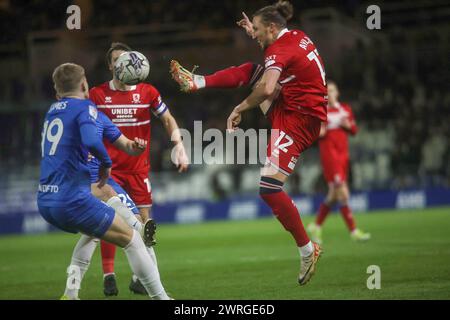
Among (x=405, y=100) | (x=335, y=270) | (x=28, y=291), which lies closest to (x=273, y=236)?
(x=335, y=270)

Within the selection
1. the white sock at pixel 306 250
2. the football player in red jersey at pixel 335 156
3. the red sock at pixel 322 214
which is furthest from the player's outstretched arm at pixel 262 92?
the red sock at pixel 322 214

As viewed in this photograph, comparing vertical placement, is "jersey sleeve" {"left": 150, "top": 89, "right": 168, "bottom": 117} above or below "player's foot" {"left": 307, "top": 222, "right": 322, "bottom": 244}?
above

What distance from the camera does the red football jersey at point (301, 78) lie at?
848 cm

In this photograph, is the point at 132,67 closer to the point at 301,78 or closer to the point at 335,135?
the point at 301,78

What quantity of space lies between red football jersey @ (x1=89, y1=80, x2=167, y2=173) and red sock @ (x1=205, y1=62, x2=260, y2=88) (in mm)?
1225

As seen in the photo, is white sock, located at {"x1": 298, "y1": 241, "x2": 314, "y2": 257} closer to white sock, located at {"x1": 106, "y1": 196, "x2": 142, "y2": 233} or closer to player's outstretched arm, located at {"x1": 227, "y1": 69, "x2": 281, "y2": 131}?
player's outstretched arm, located at {"x1": 227, "y1": 69, "x2": 281, "y2": 131}

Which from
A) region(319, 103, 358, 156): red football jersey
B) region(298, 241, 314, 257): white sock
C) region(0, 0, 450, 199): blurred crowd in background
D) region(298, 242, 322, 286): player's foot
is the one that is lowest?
region(298, 242, 322, 286): player's foot

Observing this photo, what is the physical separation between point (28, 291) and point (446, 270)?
4861 millimetres

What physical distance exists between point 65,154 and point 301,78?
2.73 meters

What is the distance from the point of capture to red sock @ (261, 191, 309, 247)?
849 cm

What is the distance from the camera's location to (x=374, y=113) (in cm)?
2356

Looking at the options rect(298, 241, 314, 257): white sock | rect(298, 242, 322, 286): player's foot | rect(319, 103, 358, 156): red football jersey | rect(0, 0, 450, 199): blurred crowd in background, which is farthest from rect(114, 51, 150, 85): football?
rect(0, 0, 450, 199): blurred crowd in background

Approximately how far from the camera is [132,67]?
845 centimetres

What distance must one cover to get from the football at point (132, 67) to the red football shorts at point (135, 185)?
148cm
